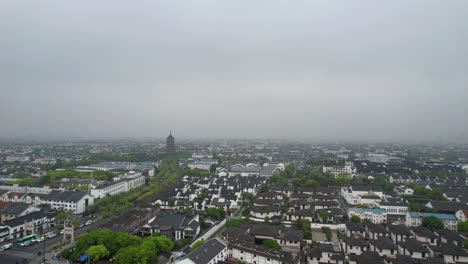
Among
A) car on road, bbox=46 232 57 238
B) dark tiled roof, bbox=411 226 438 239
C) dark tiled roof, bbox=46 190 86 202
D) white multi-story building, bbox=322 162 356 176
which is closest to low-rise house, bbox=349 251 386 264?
dark tiled roof, bbox=411 226 438 239

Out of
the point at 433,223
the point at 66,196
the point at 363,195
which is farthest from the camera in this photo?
the point at 363,195

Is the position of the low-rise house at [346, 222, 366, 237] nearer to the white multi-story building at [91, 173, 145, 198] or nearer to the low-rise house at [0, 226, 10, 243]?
the low-rise house at [0, 226, 10, 243]

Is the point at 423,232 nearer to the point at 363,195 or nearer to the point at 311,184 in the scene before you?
the point at 363,195

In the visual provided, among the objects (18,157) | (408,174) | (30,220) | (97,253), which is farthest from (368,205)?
(18,157)

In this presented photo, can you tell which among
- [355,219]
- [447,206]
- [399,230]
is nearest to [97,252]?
[355,219]

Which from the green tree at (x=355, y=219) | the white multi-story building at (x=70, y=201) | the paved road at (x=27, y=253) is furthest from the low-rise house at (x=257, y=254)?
the white multi-story building at (x=70, y=201)

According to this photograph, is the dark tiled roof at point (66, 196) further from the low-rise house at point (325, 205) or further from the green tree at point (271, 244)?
the low-rise house at point (325, 205)
